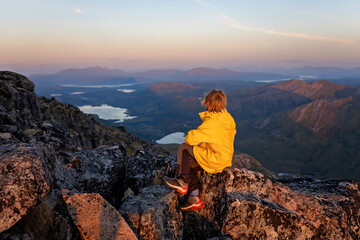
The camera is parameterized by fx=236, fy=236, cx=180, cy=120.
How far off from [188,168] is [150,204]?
203 cm

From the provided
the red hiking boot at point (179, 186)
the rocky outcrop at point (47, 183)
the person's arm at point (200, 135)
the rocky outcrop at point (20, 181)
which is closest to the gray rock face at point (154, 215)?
the red hiking boot at point (179, 186)

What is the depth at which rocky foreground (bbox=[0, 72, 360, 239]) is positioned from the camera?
6.76 m

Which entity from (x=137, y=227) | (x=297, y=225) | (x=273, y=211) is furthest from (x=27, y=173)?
(x=297, y=225)

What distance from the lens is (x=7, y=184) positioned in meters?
6.55

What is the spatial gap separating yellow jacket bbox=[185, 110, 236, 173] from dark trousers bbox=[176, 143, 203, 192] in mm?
472

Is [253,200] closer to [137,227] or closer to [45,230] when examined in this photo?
[137,227]

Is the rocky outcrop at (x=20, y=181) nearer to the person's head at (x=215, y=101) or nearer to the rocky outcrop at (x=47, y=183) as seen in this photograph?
the rocky outcrop at (x=47, y=183)

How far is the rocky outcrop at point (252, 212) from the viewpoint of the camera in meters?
7.99

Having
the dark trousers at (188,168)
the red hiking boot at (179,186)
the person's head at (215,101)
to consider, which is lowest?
the red hiking boot at (179,186)

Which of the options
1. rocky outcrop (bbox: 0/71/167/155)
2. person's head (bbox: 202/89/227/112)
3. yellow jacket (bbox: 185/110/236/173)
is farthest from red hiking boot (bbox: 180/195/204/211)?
rocky outcrop (bbox: 0/71/167/155)

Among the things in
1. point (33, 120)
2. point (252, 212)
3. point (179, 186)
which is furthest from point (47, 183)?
point (33, 120)

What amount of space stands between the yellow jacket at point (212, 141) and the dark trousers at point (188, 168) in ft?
1.55

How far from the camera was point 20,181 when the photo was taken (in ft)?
22.2

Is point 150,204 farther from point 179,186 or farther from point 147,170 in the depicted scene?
point 147,170
